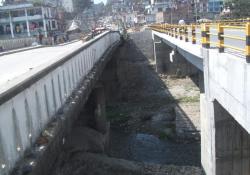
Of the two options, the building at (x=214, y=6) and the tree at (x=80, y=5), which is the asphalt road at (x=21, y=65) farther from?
the tree at (x=80, y=5)

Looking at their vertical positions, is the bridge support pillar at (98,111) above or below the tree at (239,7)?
below

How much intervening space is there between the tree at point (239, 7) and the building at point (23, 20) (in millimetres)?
38310

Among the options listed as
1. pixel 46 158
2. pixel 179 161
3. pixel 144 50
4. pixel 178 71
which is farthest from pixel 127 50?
pixel 46 158

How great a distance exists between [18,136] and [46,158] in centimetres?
88

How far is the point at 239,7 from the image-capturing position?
62375 millimetres

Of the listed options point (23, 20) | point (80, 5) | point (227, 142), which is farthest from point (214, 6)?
point (227, 142)

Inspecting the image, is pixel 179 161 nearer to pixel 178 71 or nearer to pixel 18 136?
pixel 18 136

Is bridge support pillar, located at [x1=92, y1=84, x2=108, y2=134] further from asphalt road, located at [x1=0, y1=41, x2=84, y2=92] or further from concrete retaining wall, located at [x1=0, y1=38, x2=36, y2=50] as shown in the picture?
concrete retaining wall, located at [x1=0, y1=38, x2=36, y2=50]

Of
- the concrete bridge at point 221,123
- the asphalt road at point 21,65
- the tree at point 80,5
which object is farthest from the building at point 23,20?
the tree at point 80,5

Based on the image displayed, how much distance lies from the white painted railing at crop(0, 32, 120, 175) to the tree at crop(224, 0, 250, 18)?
53.8 m

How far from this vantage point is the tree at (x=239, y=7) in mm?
60594

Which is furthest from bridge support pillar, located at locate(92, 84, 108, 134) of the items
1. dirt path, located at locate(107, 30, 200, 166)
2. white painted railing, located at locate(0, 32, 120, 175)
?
white painted railing, located at locate(0, 32, 120, 175)

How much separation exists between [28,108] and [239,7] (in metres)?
59.8

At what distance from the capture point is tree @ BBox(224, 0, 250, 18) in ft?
199
